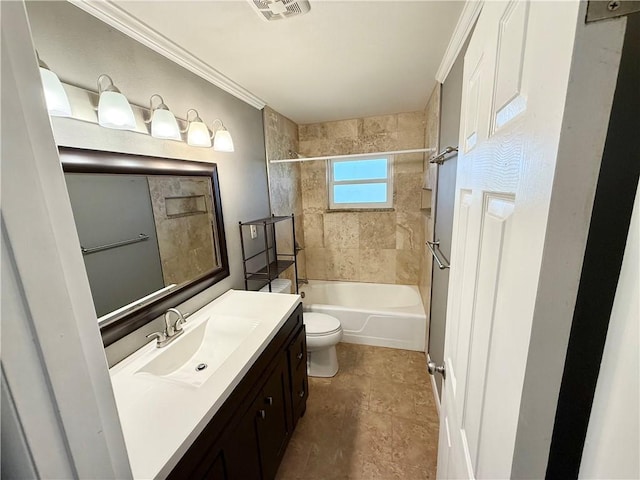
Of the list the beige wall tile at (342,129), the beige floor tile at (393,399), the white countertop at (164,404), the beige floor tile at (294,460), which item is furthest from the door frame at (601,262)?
the beige wall tile at (342,129)

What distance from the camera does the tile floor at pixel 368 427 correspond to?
151cm

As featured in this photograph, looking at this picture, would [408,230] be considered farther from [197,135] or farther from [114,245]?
[114,245]

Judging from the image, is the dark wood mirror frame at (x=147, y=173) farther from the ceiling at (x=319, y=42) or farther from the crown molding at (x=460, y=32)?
the crown molding at (x=460, y=32)

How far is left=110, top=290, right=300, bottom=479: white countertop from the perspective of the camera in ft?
2.40

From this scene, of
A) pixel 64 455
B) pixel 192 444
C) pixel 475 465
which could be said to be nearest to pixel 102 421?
pixel 64 455

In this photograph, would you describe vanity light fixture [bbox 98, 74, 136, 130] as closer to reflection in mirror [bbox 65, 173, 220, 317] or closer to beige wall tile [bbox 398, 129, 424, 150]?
reflection in mirror [bbox 65, 173, 220, 317]

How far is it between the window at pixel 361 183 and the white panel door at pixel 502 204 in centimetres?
222

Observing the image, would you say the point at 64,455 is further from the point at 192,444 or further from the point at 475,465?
the point at 475,465

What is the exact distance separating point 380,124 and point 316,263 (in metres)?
1.81

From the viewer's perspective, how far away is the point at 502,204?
1.63 feet

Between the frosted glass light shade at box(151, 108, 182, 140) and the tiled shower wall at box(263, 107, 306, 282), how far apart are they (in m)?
1.14

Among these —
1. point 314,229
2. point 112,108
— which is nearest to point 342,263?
point 314,229

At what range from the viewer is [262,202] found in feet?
7.70

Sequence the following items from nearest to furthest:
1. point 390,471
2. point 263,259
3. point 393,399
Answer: point 390,471 < point 393,399 < point 263,259
